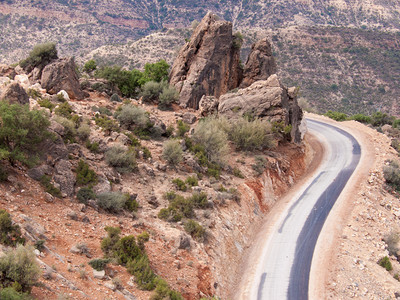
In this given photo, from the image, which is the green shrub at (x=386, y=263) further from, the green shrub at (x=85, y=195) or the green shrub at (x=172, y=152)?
the green shrub at (x=85, y=195)

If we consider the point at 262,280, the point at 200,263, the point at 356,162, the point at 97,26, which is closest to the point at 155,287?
the point at 200,263

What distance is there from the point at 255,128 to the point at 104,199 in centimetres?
1825

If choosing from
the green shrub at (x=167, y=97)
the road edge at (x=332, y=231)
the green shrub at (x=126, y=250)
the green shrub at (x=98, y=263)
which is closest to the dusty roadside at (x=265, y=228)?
the road edge at (x=332, y=231)

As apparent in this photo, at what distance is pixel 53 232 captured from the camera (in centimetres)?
1445

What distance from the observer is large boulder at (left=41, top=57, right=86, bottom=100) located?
32125mm

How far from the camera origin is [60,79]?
32219mm

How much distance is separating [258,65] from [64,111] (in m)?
25.3

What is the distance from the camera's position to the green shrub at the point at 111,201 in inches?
724

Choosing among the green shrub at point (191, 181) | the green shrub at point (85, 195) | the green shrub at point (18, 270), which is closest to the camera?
the green shrub at point (18, 270)

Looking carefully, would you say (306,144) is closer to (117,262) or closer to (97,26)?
(117,262)

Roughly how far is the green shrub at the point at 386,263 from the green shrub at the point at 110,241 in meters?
16.7

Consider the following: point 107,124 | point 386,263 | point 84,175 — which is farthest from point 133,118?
point 386,263

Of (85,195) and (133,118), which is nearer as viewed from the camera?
(85,195)

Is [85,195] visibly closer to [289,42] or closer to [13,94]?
[13,94]
